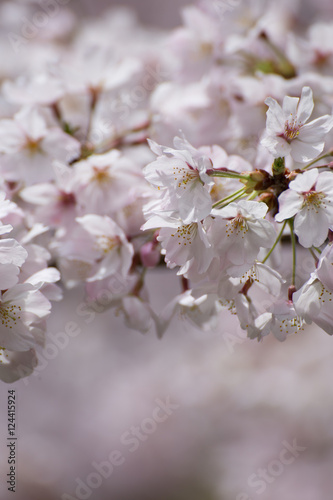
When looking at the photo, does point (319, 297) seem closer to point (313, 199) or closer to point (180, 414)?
point (313, 199)

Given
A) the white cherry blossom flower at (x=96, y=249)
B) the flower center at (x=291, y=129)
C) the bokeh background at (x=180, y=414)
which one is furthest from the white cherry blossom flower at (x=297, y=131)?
the bokeh background at (x=180, y=414)

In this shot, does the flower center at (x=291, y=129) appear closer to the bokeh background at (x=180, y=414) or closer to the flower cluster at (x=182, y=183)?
the flower cluster at (x=182, y=183)

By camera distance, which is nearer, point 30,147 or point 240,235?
point 240,235

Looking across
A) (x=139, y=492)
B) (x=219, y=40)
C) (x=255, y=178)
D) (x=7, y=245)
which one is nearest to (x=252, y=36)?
(x=219, y=40)

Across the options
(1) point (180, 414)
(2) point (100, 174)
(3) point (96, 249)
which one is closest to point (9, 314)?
(3) point (96, 249)

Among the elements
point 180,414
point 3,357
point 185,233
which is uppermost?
point 185,233

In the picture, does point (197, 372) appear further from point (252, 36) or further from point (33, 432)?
point (252, 36)
